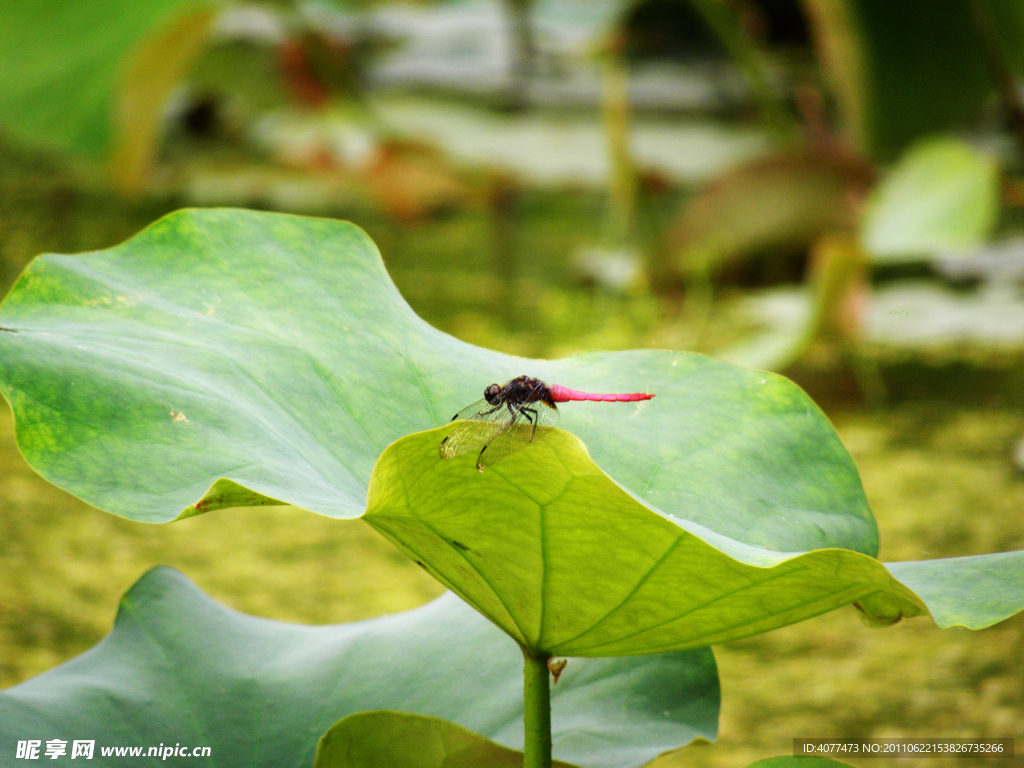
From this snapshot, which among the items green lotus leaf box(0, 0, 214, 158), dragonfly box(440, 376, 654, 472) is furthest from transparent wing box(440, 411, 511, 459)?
green lotus leaf box(0, 0, 214, 158)

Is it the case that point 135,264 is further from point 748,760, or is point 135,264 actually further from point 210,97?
point 210,97

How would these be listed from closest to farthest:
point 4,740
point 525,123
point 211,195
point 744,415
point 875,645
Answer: point 4,740, point 744,415, point 875,645, point 211,195, point 525,123

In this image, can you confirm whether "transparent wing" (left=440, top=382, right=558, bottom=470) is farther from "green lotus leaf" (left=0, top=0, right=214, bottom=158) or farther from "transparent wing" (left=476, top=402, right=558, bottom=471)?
"green lotus leaf" (left=0, top=0, right=214, bottom=158)

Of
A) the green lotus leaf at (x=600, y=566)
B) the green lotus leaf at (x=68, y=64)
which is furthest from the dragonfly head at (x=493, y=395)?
the green lotus leaf at (x=68, y=64)

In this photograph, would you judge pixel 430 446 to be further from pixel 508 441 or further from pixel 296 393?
pixel 296 393

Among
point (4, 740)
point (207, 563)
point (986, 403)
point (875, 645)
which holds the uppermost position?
point (986, 403)

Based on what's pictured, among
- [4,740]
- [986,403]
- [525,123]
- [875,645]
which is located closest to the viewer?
[4,740]

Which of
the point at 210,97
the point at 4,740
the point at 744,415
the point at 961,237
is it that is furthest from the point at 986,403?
the point at 210,97
